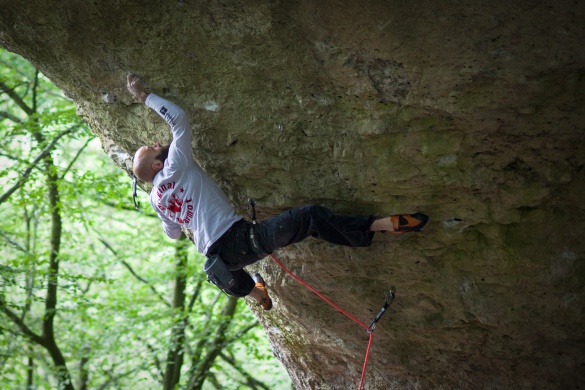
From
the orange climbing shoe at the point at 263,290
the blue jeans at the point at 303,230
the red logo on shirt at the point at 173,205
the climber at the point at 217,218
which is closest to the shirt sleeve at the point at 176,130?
the climber at the point at 217,218

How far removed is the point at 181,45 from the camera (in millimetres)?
3756

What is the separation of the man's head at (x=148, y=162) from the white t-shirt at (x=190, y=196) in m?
0.06

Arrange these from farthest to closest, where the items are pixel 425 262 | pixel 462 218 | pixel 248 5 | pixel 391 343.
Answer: pixel 391 343 < pixel 425 262 < pixel 462 218 < pixel 248 5

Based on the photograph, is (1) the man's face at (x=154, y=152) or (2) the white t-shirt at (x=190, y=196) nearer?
(2) the white t-shirt at (x=190, y=196)

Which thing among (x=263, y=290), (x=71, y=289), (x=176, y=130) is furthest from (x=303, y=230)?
(x=71, y=289)

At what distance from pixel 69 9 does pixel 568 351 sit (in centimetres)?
432

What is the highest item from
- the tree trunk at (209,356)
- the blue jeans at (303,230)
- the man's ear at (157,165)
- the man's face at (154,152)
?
the man's face at (154,152)

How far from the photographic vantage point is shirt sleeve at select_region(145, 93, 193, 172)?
376cm

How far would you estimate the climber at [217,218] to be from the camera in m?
3.72

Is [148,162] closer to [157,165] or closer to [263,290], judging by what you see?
[157,165]

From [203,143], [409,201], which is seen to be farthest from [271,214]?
[409,201]

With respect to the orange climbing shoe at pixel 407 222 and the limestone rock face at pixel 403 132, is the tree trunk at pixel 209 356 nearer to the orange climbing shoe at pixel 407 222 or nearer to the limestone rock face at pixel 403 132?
the limestone rock face at pixel 403 132

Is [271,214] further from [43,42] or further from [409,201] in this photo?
A: [43,42]

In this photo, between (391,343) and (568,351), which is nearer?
(568,351)
